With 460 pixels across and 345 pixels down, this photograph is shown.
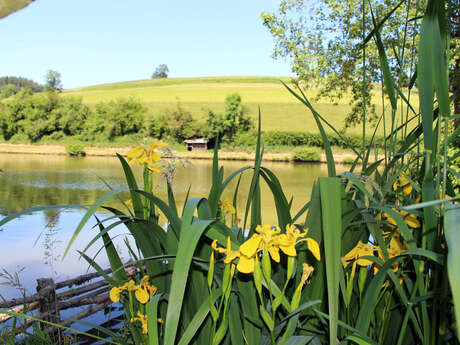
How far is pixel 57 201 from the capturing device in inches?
405

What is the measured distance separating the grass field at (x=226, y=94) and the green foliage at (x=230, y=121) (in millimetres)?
1093

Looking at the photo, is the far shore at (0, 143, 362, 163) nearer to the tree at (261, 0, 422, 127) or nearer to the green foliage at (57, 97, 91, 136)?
the green foliage at (57, 97, 91, 136)

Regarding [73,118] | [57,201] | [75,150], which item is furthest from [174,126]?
[57,201]

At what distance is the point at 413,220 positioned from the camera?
749 mm

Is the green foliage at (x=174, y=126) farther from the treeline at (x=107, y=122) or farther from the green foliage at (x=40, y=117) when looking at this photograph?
the green foliage at (x=40, y=117)

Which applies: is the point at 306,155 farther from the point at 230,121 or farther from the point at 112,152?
the point at 112,152

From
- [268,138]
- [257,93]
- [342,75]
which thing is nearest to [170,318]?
[342,75]

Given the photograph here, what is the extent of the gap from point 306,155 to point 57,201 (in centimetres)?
1423

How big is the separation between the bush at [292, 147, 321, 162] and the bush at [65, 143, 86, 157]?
1277 centimetres

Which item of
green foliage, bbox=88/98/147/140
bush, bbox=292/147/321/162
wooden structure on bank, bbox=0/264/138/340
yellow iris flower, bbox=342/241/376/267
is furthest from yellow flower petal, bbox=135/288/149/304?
green foliage, bbox=88/98/147/140

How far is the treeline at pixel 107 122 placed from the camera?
1014 inches

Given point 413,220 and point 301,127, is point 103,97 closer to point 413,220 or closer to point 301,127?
point 301,127

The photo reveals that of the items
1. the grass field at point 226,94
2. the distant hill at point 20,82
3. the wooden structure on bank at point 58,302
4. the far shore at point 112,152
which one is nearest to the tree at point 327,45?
the wooden structure on bank at point 58,302

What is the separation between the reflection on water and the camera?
4.66 m
